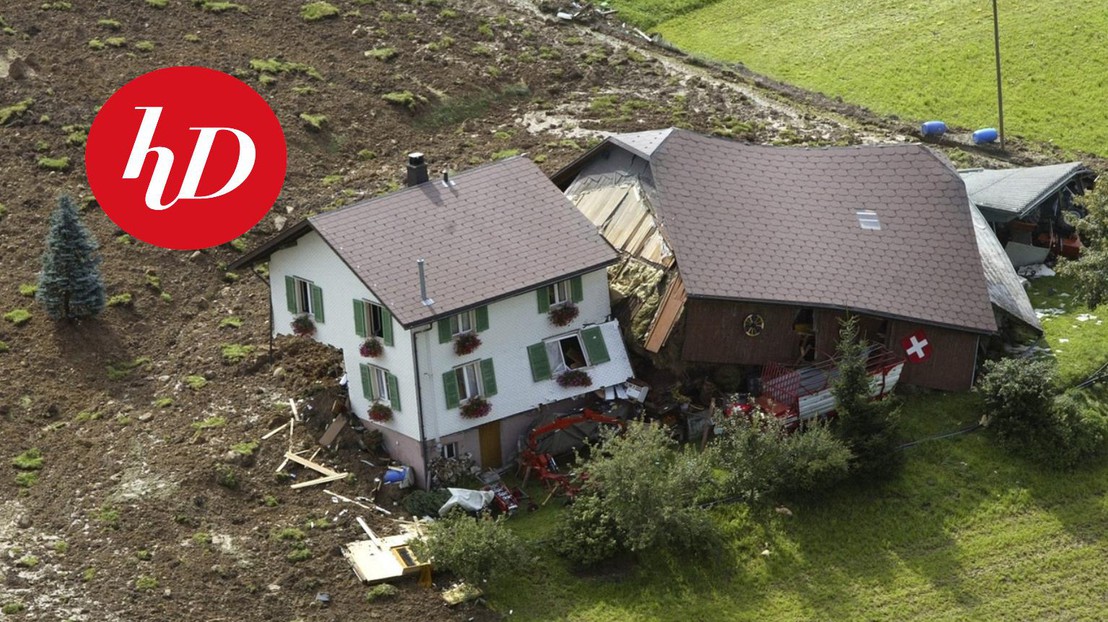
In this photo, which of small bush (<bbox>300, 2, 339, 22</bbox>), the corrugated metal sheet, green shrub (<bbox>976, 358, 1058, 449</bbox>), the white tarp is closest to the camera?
the white tarp

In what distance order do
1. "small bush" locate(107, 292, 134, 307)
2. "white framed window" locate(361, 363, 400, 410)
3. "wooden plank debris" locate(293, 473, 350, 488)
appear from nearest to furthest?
"wooden plank debris" locate(293, 473, 350, 488)
"white framed window" locate(361, 363, 400, 410)
"small bush" locate(107, 292, 134, 307)

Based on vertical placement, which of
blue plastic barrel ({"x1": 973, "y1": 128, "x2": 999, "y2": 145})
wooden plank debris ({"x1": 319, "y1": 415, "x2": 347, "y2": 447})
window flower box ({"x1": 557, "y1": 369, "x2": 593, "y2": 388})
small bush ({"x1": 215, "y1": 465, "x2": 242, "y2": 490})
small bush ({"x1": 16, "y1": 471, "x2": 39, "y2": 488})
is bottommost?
small bush ({"x1": 215, "y1": 465, "x2": 242, "y2": 490})

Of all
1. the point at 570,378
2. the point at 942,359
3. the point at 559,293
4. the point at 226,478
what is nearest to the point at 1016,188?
the point at 942,359

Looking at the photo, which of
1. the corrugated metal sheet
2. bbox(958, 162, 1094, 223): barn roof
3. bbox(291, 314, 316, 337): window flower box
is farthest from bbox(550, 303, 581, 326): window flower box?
bbox(958, 162, 1094, 223): barn roof

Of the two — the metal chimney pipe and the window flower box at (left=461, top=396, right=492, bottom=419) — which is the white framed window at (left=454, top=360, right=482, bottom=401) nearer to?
the window flower box at (left=461, top=396, right=492, bottom=419)

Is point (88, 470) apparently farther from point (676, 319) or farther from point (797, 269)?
point (797, 269)

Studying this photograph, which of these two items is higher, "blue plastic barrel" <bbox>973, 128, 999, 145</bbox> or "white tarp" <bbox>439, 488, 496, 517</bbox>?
"blue plastic barrel" <bbox>973, 128, 999, 145</bbox>
